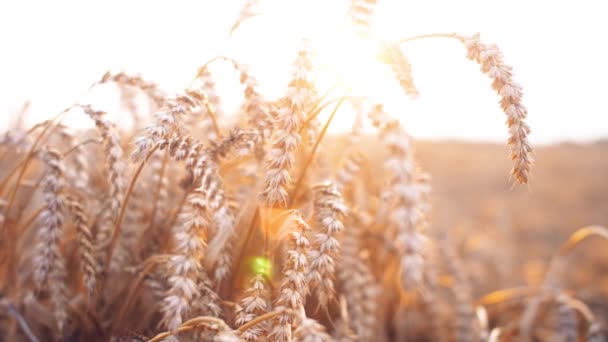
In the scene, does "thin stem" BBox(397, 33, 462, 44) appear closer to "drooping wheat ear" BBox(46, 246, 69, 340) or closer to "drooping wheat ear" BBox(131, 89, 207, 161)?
"drooping wheat ear" BBox(131, 89, 207, 161)

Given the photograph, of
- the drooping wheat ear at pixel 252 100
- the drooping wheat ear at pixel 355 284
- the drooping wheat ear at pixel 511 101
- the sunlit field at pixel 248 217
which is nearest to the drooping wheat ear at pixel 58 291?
the sunlit field at pixel 248 217

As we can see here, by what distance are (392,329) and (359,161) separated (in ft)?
4.22

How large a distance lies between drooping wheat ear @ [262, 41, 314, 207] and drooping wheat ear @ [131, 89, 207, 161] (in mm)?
222

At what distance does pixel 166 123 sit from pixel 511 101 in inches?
29.9

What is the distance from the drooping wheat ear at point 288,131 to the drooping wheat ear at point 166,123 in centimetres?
22

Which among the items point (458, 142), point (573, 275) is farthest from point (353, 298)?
point (458, 142)

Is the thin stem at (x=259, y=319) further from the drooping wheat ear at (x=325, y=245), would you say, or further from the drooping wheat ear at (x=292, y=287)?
the drooping wheat ear at (x=325, y=245)

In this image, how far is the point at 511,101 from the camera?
1235 mm

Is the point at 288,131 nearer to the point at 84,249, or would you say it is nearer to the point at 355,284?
the point at 84,249

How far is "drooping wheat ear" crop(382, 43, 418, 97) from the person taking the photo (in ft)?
4.03

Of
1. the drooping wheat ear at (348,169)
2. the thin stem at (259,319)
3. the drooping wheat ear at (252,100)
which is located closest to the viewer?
the thin stem at (259,319)

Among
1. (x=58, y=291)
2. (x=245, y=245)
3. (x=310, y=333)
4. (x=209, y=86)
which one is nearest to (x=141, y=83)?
(x=209, y=86)

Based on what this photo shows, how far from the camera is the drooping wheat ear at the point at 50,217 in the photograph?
1580mm

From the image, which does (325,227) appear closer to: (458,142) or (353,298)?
(353,298)
